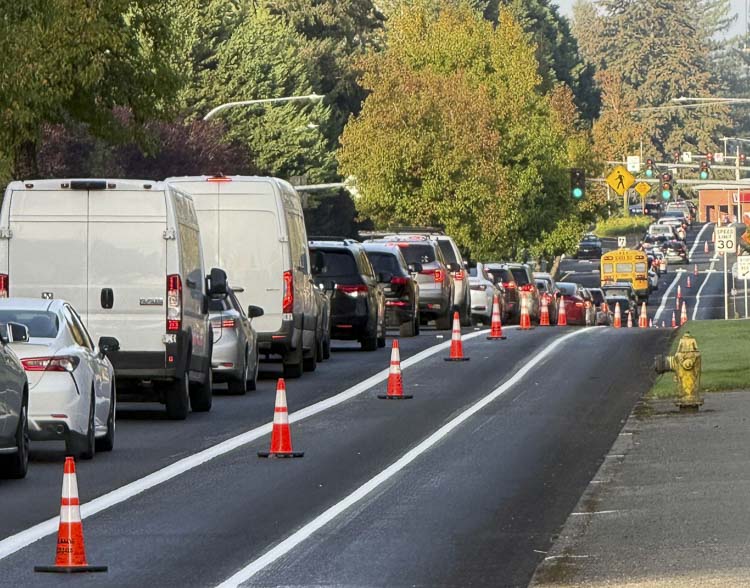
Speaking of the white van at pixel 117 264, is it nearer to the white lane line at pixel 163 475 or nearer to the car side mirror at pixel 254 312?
the white lane line at pixel 163 475

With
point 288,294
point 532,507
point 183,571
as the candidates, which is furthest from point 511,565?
point 288,294

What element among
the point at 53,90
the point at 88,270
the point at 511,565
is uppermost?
the point at 53,90

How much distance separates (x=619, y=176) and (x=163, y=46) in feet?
206

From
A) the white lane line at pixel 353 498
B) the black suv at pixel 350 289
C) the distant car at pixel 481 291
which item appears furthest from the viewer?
the distant car at pixel 481 291

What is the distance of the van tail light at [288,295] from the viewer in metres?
29.2

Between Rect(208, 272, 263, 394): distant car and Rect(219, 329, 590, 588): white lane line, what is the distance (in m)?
3.18

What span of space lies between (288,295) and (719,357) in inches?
299

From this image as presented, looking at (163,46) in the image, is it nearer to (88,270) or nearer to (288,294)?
(288,294)

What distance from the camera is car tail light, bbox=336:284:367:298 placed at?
118 feet

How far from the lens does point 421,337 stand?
136 feet

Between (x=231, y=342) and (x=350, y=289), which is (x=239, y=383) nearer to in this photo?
(x=231, y=342)

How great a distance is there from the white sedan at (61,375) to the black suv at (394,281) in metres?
21.2

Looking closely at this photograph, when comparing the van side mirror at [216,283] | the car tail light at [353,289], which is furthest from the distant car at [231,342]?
the car tail light at [353,289]

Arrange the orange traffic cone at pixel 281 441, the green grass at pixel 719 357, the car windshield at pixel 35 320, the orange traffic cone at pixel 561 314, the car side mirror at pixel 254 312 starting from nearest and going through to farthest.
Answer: the orange traffic cone at pixel 281 441 → the car windshield at pixel 35 320 → the green grass at pixel 719 357 → the car side mirror at pixel 254 312 → the orange traffic cone at pixel 561 314
